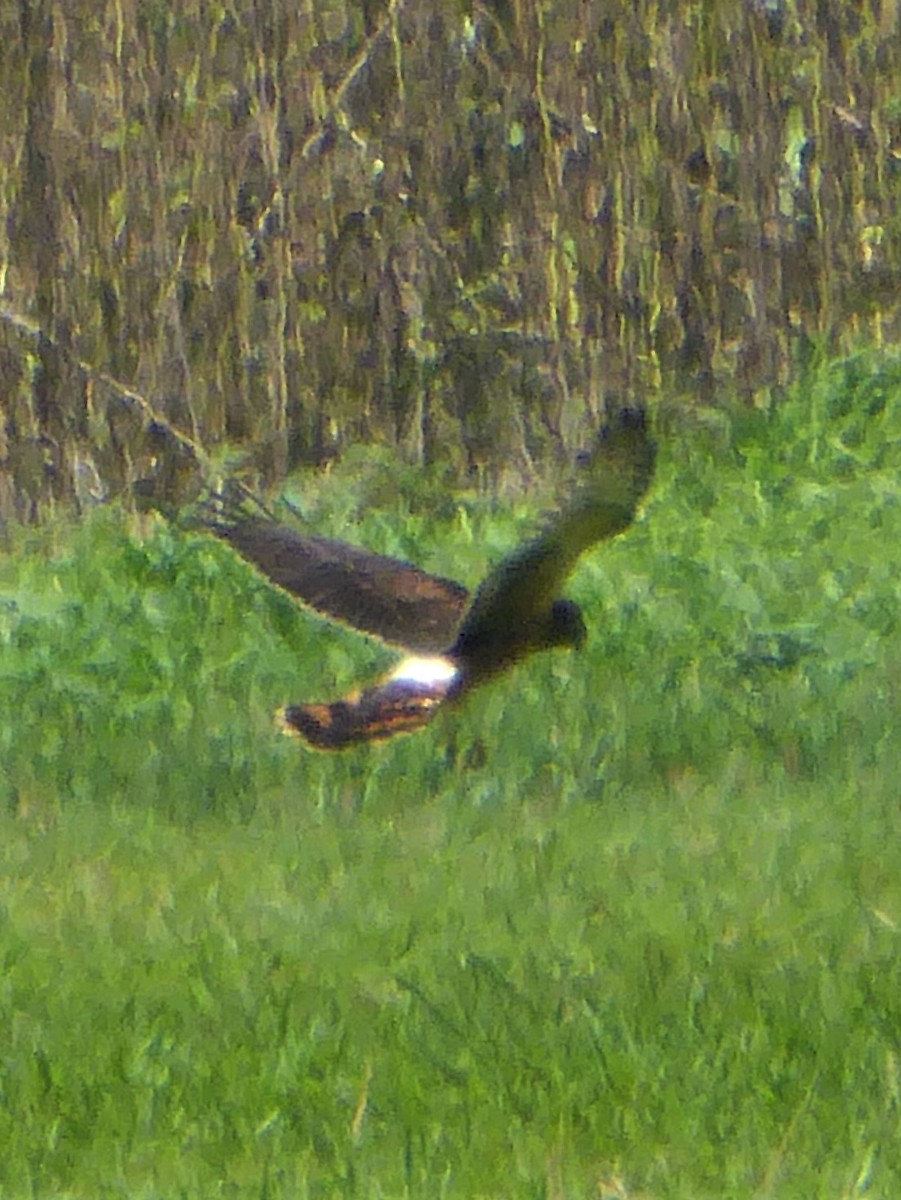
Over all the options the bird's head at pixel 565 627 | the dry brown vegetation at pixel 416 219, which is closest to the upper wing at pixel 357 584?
the bird's head at pixel 565 627

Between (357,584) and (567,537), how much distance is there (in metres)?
1.05

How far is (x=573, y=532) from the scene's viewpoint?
4.81m

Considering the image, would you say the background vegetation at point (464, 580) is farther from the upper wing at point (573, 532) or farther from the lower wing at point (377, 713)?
the upper wing at point (573, 532)

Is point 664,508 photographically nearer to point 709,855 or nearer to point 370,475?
point 370,475

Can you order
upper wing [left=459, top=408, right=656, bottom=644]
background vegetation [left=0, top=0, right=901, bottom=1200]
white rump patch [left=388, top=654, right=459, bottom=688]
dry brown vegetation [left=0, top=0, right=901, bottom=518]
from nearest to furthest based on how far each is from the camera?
1. background vegetation [left=0, top=0, right=901, bottom=1200]
2. upper wing [left=459, top=408, right=656, bottom=644]
3. white rump patch [left=388, top=654, right=459, bottom=688]
4. dry brown vegetation [left=0, top=0, right=901, bottom=518]

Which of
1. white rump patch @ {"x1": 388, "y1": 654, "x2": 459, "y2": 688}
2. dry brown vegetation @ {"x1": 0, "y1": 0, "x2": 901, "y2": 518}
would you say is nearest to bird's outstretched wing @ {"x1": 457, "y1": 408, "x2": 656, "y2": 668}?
white rump patch @ {"x1": 388, "y1": 654, "x2": 459, "y2": 688}

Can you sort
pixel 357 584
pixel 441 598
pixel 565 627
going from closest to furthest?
1. pixel 565 627
2. pixel 441 598
3. pixel 357 584

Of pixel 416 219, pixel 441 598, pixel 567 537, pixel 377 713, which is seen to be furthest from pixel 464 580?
pixel 567 537

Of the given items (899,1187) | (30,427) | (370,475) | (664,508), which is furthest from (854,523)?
(899,1187)

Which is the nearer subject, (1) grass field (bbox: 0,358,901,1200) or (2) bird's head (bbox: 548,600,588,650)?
(1) grass field (bbox: 0,358,901,1200)

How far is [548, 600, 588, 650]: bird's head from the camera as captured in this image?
205 inches

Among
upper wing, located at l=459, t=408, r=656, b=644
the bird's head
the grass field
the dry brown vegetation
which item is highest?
the dry brown vegetation

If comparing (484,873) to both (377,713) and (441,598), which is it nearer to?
(377,713)

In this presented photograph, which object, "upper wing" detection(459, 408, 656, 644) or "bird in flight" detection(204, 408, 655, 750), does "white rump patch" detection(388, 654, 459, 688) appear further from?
"upper wing" detection(459, 408, 656, 644)
